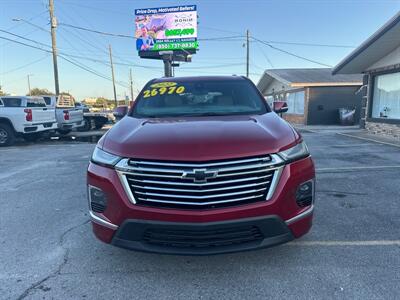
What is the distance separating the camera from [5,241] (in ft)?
11.5

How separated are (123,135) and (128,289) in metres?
1.27

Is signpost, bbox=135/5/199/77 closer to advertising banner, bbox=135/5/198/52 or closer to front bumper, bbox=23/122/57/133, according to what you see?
advertising banner, bbox=135/5/198/52

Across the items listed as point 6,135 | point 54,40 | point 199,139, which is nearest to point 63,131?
point 6,135

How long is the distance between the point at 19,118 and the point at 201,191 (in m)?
11.8

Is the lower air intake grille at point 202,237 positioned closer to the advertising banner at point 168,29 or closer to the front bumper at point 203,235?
the front bumper at point 203,235

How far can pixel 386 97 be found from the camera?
42.2ft

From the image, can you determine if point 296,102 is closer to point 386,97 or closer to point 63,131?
point 386,97

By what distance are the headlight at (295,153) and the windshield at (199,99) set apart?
0.93 metres

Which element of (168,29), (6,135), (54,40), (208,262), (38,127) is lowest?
(208,262)

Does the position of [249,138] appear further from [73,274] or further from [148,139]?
[73,274]

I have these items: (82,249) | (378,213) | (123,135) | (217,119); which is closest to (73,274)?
(82,249)

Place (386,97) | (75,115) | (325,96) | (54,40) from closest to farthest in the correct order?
(386,97) < (75,115) < (325,96) < (54,40)

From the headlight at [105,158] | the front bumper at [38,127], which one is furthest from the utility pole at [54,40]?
the headlight at [105,158]

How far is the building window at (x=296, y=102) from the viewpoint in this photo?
22.1 m
